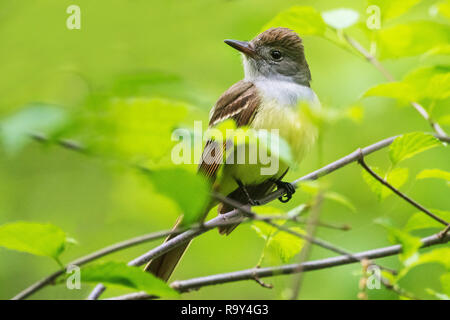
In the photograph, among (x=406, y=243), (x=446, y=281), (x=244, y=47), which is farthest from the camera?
(x=244, y=47)

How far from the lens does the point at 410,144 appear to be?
2.52m

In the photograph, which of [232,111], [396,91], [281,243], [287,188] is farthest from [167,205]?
[396,91]

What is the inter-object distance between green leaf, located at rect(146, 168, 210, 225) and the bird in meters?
1.82

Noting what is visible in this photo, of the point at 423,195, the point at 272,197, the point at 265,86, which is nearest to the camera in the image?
the point at 272,197

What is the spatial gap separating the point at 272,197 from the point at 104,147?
2379 millimetres

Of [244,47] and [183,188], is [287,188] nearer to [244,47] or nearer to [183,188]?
[244,47]

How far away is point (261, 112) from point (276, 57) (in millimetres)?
879

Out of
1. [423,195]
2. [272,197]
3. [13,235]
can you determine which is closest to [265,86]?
[272,197]

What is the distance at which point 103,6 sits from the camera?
5.78m

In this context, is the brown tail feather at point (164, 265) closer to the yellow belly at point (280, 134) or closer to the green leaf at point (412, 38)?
the yellow belly at point (280, 134)

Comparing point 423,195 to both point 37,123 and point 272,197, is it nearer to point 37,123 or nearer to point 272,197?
point 272,197

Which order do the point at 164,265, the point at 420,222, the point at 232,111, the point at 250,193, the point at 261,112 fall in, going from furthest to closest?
the point at 250,193, the point at 232,111, the point at 261,112, the point at 164,265, the point at 420,222

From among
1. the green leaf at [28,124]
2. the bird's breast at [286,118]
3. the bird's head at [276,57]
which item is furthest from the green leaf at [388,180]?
the bird's head at [276,57]

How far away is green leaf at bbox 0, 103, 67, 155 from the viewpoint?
4.33ft
